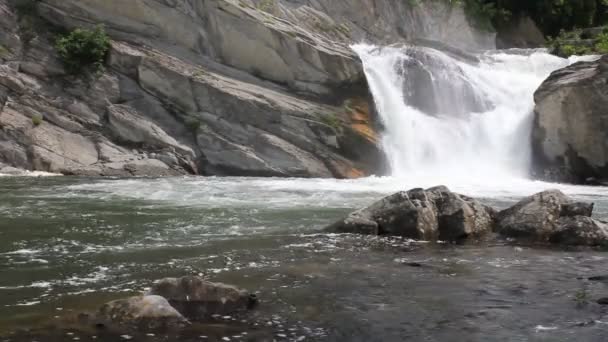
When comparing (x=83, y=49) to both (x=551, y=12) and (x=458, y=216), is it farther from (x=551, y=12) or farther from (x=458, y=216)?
(x=551, y=12)

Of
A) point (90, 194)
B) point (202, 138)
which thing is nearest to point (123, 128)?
point (202, 138)

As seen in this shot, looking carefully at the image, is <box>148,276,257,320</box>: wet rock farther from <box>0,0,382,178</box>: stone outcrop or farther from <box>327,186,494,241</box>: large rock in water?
<box>0,0,382,178</box>: stone outcrop

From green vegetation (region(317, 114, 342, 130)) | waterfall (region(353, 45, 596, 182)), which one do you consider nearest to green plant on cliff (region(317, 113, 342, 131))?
green vegetation (region(317, 114, 342, 130))

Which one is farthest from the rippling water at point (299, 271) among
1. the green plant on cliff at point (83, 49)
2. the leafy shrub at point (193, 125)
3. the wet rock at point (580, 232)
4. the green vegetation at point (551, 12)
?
the green vegetation at point (551, 12)

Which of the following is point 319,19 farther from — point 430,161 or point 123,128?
point 123,128

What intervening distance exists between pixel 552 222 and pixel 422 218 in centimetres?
235

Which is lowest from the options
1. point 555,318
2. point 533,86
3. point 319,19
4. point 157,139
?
point 555,318

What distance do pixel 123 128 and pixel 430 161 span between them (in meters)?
12.1

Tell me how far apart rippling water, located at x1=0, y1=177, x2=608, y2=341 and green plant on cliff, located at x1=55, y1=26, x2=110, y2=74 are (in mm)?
10497

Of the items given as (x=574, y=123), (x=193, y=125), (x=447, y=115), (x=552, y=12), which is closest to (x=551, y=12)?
(x=552, y=12)

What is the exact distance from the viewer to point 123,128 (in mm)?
24188

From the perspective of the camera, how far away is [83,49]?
81.7 ft

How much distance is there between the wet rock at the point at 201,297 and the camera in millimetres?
6926

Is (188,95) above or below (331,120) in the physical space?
above
